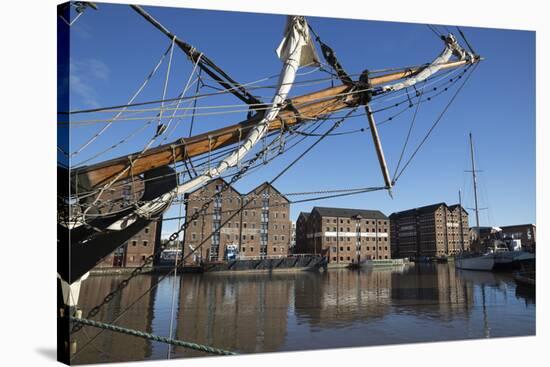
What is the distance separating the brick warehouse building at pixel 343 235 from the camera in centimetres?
5384

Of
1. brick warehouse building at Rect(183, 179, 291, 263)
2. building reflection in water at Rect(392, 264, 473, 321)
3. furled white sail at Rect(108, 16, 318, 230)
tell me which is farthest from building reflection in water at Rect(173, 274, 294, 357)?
brick warehouse building at Rect(183, 179, 291, 263)

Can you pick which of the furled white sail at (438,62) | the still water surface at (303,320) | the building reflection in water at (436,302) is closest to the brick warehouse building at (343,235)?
the building reflection in water at (436,302)

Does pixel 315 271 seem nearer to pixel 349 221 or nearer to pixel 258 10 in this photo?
pixel 349 221

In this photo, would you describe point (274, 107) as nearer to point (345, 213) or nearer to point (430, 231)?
point (345, 213)

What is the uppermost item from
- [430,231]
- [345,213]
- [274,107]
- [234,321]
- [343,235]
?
[345,213]

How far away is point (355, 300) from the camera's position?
67.5 feet

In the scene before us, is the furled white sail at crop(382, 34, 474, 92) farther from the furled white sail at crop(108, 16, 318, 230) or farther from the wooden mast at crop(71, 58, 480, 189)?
the furled white sail at crop(108, 16, 318, 230)

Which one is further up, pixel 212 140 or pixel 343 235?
pixel 212 140

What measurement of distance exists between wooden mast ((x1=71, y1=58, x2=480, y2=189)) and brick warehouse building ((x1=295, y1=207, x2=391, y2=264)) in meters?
46.7

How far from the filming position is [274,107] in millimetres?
6016

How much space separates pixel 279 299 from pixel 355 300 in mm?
3720

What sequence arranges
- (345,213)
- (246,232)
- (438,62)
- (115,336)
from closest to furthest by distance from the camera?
(438,62), (115,336), (246,232), (345,213)

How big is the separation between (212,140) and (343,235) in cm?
5098

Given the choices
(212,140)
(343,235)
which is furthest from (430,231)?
(212,140)
